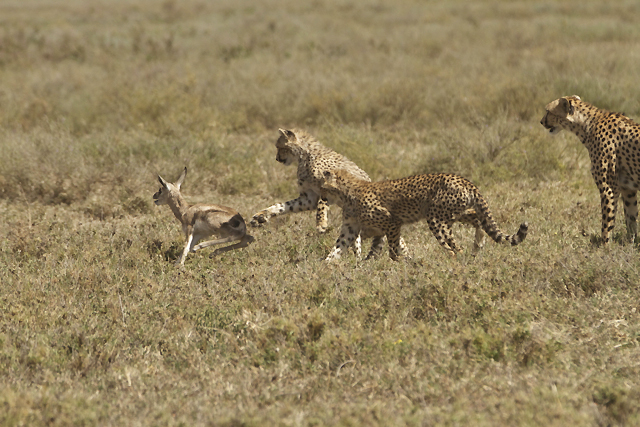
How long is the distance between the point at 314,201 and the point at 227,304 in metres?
2.60

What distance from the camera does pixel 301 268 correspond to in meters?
5.89

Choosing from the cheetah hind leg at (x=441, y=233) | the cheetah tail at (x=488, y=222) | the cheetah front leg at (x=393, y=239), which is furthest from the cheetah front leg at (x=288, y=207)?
the cheetah tail at (x=488, y=222)

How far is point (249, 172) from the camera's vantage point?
31.7 ft

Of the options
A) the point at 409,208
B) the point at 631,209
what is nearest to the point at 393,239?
the point at 409,208

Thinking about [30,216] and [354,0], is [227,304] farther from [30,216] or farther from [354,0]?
[354,0]

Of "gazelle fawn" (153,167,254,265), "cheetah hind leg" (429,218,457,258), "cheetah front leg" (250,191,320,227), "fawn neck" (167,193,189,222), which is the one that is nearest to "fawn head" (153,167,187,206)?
"fawn neck" (167,193,189,222)

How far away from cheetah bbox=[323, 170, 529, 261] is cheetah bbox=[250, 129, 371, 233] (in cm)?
43

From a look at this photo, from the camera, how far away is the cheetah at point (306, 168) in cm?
741

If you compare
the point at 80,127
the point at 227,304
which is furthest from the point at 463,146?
the point at 80,127

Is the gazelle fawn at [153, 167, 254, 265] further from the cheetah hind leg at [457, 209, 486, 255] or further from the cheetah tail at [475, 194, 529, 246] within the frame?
the cheetah tail at [475, 194, 529, 246]

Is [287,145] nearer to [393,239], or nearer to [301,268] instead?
[393,239]

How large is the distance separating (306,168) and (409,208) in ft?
5.36

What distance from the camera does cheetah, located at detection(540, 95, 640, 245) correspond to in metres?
6.31

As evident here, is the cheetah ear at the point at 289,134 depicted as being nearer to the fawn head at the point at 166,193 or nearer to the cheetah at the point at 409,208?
the cheetah at the point at 409,208
